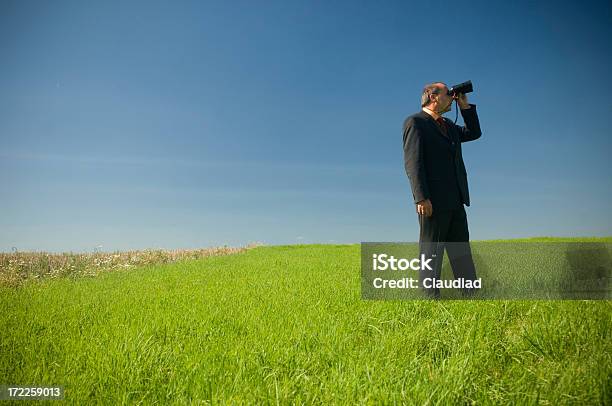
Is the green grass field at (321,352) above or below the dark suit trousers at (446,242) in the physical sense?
below

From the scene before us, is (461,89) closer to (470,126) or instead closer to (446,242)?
(470,126)

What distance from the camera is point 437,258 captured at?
4672mm

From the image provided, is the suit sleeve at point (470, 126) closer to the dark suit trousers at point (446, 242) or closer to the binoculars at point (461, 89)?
the binoculars at point (461, 89)

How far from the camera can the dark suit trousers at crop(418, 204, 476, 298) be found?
4676 millimetres

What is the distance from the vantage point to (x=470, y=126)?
5469 millimetres

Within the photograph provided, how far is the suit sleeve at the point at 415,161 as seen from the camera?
181 inches

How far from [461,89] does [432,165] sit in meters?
1.42

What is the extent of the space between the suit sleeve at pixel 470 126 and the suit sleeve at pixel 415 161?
43.1 inches

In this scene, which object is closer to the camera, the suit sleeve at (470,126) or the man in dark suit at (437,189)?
the man in dark suit at (437,189)

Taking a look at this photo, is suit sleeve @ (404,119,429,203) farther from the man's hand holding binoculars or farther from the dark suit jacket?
the man's hand holding binoculars

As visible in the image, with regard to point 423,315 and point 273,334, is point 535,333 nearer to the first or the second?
point 423,315

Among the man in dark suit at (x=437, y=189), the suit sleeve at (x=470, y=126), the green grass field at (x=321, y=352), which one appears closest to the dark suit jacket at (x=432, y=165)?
the man in dark suit at (x=437, y=189)

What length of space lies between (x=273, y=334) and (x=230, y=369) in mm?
663

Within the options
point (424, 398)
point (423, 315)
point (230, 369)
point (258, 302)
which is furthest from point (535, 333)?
point (258, 302)
